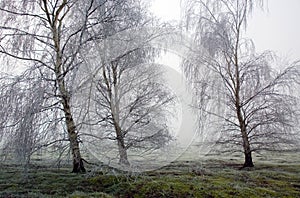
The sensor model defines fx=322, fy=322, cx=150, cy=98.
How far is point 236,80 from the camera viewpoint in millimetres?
12336

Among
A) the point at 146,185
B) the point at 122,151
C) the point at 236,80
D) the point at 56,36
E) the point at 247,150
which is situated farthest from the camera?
the point at 236,80

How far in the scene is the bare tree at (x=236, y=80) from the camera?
11891 millimetres

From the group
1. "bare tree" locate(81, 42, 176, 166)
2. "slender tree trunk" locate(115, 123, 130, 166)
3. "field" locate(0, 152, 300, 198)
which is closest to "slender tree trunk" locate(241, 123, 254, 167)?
"field" locate(0, 152, 300, 198)

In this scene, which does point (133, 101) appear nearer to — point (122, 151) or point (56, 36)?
point (122, 151)

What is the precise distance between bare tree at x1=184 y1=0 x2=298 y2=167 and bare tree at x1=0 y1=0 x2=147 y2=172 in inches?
166

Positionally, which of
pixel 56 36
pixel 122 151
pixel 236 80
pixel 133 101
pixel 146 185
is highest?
pixel 56 36

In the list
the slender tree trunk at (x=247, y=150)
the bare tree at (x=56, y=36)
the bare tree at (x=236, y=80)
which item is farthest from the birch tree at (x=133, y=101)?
the slender tree trunk at (x=247, y=150)

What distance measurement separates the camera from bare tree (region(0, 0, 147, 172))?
→ 796cm

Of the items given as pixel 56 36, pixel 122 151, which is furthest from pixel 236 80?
pixel 56 36

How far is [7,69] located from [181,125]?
751cm

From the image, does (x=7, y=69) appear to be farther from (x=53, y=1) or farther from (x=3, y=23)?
(x=53, y=1)

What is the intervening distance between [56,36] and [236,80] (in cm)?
690

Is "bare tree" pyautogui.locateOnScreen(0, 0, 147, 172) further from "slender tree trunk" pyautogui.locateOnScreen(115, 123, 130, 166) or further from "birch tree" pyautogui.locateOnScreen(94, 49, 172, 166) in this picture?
"birch tree" pyautogui.locateOnScreen(94, 49, 172, 166)

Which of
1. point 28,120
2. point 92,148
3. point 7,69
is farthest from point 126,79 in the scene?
point 28,120
